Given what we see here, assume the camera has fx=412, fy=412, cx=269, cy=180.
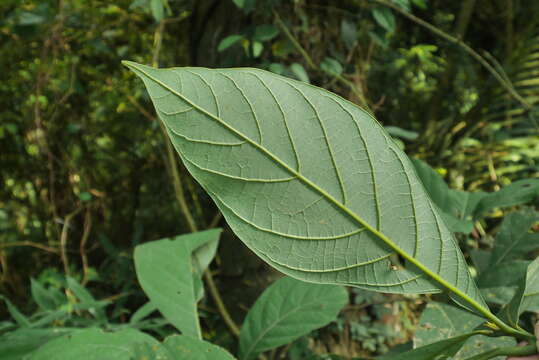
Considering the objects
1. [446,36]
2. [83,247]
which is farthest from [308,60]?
[83,247]

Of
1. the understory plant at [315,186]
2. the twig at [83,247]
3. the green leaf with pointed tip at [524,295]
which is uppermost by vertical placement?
the understory plant at [315,186]

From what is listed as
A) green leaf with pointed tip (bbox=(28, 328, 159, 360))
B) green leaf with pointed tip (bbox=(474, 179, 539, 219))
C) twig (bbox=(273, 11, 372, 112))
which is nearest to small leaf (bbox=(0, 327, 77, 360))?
green leaf with pointed tip (bbox=(28, 328, 159, 360))

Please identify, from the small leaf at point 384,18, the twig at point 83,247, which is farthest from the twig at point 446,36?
the twig at point 83,247

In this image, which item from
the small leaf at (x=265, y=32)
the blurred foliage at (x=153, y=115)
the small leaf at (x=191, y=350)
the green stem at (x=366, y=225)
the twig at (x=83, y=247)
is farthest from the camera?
the twig at (x=83, y=247)

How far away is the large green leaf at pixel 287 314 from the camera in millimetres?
530

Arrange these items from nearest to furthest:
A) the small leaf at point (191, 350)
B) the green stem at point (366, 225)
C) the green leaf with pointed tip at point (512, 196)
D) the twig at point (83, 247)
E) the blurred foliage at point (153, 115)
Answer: the green stem at point (366, 225), the small leaf at point (191, 350), the green leaf with pointed tip at point (512, 196), the blurred foliage at point (153, 115), the twig at point (83, 247)

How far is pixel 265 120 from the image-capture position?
0.25 metres

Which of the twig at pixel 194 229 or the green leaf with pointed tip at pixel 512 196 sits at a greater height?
the green leaf with pointed tip at pixel 512 196

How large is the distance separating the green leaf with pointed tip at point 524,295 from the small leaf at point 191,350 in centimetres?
21

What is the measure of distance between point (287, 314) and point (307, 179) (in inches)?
13.2

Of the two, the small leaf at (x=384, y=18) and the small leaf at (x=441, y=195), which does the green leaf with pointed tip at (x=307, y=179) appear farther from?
the small leaf at (x=384, y=18)

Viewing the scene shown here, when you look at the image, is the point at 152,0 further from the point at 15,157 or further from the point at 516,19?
the point at 516,19

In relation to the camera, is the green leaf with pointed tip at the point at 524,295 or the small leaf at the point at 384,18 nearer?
the green leaf with pointed tip at the point at 524,295

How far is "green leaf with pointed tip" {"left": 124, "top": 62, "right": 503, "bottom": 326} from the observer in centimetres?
25
